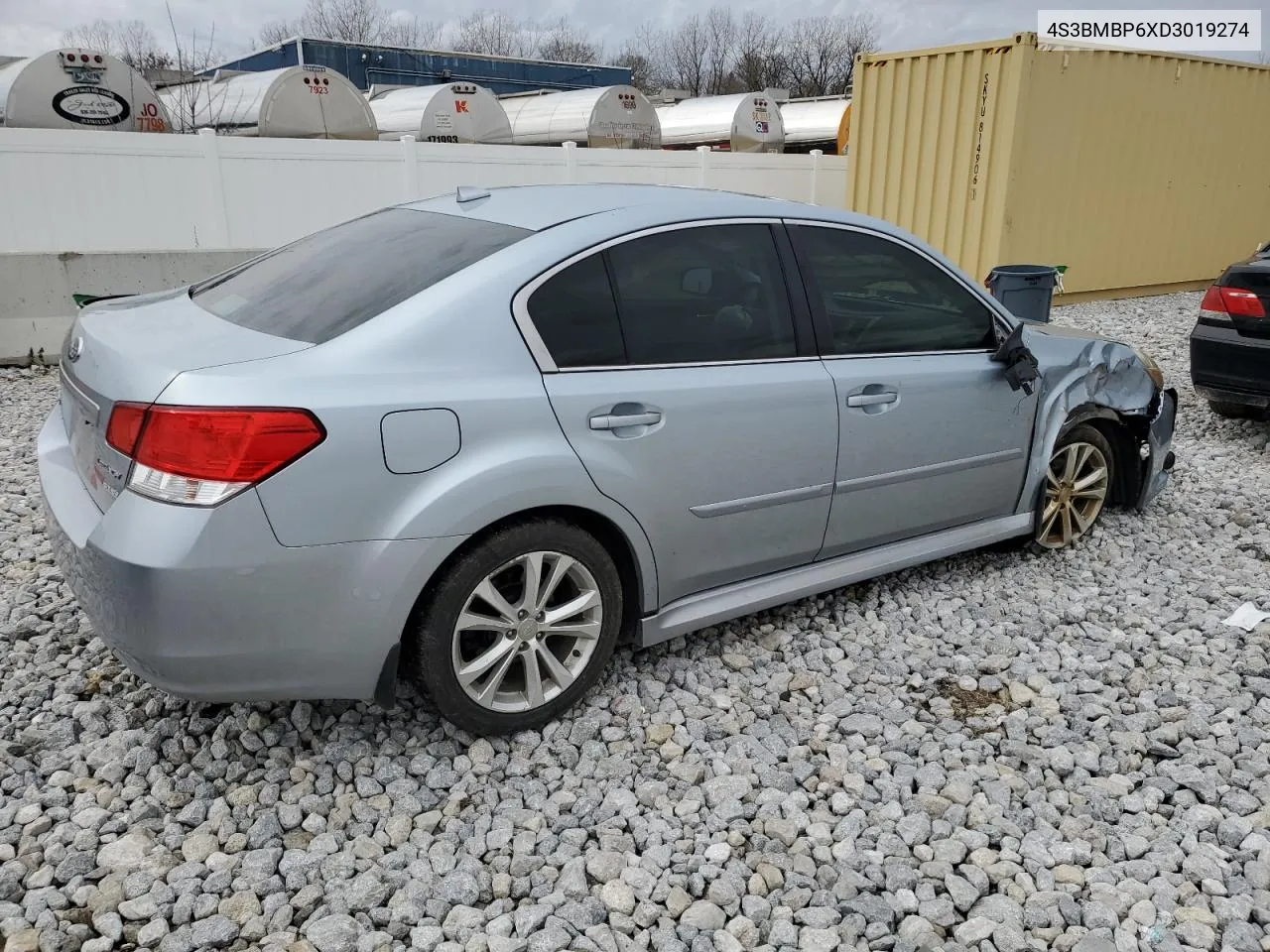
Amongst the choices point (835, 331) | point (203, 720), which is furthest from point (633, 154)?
point (203, 720)

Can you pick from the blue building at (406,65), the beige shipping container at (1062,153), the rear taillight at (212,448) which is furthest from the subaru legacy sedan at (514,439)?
the blue building at (406,65)

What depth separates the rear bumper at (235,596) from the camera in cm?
236

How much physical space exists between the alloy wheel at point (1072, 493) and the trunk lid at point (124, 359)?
328cm

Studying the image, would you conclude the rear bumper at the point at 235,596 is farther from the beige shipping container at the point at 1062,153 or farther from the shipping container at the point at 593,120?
the shipping container at the point at 593,120

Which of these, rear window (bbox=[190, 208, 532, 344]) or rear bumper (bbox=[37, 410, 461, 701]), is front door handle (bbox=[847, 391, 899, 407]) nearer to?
rear window (bbox=[190, 208, 532, 344])

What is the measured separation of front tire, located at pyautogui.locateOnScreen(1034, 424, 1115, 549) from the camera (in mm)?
4352

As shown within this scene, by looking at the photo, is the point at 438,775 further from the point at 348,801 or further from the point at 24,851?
the point at 24,851

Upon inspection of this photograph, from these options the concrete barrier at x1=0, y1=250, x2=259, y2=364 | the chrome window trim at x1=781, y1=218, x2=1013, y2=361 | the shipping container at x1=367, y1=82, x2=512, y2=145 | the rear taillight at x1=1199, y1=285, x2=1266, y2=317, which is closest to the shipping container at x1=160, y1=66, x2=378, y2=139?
the shipping container at x1=367, y1=82, x2=512, y2=145

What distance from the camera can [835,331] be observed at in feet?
11.3

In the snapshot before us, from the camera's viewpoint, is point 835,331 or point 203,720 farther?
point 835,331

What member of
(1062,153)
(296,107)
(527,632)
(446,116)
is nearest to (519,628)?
(527,632)

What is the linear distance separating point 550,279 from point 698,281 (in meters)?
0.55

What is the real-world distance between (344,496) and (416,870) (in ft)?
3.16

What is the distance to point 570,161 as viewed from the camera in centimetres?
1405
